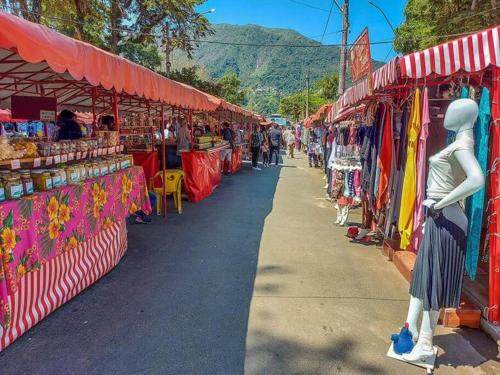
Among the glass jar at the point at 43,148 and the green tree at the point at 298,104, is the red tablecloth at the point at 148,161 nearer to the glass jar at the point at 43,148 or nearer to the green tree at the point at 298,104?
the glass jar at the point at 43,148

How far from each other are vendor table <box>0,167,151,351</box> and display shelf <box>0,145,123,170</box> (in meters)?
0.37

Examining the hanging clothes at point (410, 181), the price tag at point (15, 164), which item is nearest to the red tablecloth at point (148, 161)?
the price tag at point (15, 164)

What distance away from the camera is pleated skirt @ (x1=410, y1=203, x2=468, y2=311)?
9.96 ft

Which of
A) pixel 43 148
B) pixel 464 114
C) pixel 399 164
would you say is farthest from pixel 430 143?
pixel 43 148

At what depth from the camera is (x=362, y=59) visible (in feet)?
18.2

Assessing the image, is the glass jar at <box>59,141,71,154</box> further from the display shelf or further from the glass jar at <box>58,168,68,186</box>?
the glass jar at <box>58,168,68,186</box>

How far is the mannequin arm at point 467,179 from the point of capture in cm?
276

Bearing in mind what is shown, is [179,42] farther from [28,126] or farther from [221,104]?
[221,104]

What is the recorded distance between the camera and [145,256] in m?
5.66

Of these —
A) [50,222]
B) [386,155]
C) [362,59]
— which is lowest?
[50,222]

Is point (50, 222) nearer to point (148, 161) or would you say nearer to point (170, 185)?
point (170, 185)

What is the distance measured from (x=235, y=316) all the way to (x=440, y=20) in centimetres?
1528

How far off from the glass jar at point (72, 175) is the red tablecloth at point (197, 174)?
5369 mm

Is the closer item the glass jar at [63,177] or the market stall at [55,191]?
the market stall at [55,191]
